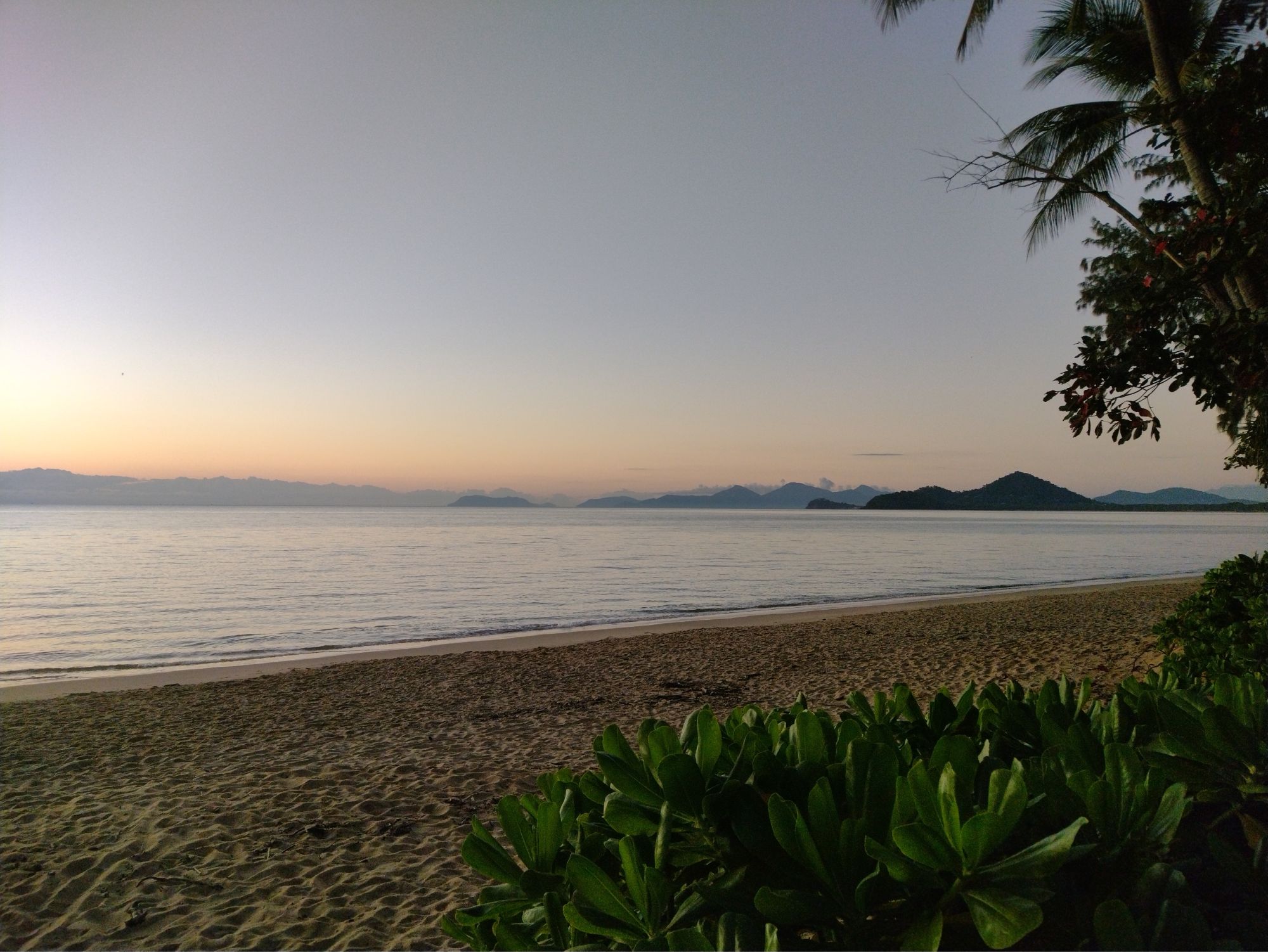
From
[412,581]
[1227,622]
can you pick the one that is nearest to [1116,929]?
[1227,622]

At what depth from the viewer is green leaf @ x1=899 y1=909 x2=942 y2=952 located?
81 cm

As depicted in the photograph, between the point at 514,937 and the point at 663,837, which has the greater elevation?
the point at 663,837

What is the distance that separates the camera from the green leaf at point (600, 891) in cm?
96

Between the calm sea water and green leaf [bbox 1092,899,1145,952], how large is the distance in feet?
47.3

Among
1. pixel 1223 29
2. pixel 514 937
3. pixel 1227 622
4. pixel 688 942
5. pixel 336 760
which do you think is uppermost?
pixel 1223 29

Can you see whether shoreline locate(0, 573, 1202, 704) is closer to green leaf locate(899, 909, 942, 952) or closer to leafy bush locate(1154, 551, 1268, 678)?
leafy bush locate(1154, 551, 1268, 678)

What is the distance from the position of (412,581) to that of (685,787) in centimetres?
2696

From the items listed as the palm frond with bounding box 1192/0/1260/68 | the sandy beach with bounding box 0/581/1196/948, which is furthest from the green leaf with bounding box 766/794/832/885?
the palm frond with bounding box 1192/0/1260/68

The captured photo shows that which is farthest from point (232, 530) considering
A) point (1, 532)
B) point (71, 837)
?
point (71, 837)

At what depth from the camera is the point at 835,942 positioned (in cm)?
92

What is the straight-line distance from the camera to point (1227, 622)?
536 cm

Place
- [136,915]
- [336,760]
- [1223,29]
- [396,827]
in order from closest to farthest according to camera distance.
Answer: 1. [136,915]
2. [396,827]
3. [336,760]
4. [1223,29]

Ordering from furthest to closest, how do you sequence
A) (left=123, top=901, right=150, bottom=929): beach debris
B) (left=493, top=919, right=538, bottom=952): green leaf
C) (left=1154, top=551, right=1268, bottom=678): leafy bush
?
(left=1154, top=551, right=1268, bottom=678): leafy bush → (left=123, top=901, right=150, bottom=929): beach debris → (left=493, top=919, right=538, bottom=952): green leaf

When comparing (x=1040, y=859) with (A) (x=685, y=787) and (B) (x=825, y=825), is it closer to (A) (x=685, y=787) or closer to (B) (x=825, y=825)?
(B) (x=825, y=825)
